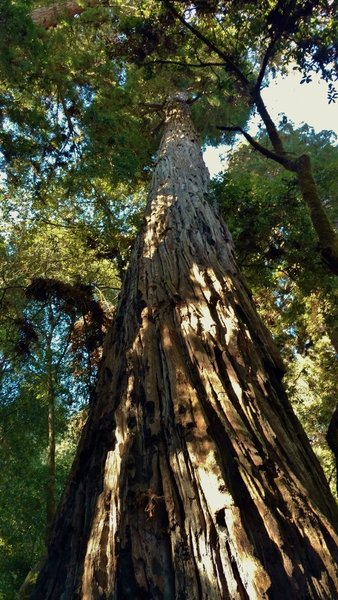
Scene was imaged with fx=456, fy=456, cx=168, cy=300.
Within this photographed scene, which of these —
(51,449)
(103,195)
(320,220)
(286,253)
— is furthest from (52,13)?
(51,449)

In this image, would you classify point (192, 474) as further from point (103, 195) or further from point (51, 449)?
point (103, 195)

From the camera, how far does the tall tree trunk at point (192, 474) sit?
1.31 m

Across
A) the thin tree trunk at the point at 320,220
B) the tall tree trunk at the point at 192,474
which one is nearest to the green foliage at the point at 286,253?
the thin tree trunk at the point at 320,220

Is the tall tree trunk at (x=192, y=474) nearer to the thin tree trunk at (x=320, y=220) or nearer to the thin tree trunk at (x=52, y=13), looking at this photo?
the thin tree trunk at (x=320, y=220)

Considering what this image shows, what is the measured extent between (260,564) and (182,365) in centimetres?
102

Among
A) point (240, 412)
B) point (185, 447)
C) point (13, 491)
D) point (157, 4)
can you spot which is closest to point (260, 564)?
point (185, 447)

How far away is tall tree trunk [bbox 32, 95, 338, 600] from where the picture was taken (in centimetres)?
131

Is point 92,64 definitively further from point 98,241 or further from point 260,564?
point 260,564

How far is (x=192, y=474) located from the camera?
5.24 ft

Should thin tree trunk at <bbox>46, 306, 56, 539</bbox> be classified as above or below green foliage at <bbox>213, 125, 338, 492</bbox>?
below

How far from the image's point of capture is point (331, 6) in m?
5.79

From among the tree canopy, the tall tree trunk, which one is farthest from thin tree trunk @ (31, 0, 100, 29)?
the tall tree trunk

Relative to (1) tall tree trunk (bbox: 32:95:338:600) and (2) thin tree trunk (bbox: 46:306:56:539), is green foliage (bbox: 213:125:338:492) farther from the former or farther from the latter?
(1) tall tree trunk (bbox: 32:95:338:600)

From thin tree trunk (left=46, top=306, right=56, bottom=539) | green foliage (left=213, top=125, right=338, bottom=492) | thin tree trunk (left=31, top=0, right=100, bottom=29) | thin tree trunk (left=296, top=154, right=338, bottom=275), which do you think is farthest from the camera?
thin tree trunk (left=31, top=0, right=100, bottom=29)
